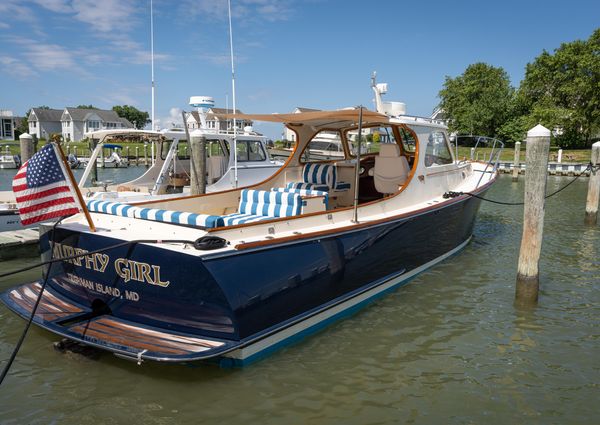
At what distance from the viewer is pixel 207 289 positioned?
13.9ft

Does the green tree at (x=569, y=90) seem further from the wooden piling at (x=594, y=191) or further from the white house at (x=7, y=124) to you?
the white house at (x=7, y=124)

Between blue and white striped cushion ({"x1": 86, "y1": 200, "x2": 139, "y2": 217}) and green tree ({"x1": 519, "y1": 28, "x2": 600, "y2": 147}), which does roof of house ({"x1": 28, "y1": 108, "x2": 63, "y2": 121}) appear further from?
blue and white striped cushion ({"x1": 86, "y1": 200, "x2": 139, "y2": 217})

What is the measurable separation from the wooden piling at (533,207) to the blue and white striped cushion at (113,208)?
4.99 metres

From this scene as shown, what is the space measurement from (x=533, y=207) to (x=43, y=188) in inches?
231

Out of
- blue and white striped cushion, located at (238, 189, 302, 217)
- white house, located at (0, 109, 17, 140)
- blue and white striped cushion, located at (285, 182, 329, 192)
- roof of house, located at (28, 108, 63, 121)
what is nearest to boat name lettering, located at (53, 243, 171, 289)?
blue and white striped cushion, located at (238, 189, 302, 217)

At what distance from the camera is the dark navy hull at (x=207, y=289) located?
428 cm

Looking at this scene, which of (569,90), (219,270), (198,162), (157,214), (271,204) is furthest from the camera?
(569,90)

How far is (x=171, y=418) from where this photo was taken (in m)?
4.10

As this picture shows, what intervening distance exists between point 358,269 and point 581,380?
2.57 m

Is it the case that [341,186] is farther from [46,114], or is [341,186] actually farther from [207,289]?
[46,114]

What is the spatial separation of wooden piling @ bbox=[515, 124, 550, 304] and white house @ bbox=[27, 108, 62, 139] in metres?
82.5

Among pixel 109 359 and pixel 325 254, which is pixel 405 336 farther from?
pixel 109 359

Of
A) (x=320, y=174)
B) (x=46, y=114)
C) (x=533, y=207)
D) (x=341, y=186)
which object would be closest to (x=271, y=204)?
(x=320, y=174)

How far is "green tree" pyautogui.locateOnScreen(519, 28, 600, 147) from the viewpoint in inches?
1470
